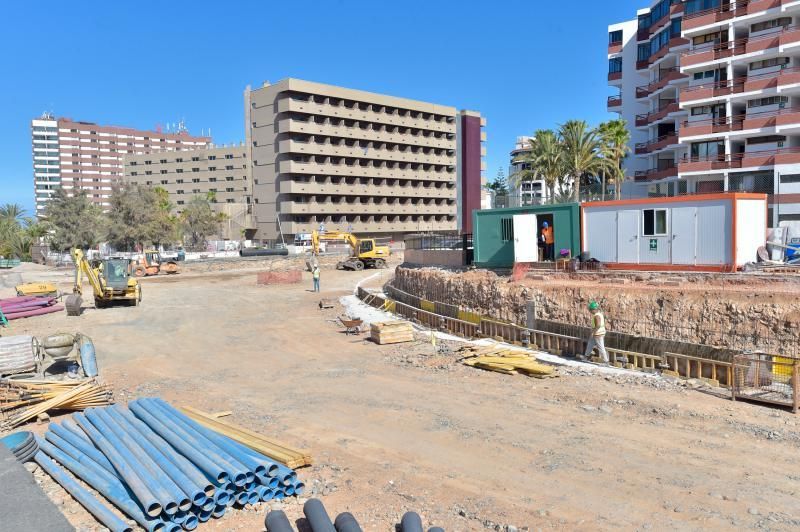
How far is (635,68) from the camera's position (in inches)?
2184

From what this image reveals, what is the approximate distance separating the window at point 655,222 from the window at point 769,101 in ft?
75.0

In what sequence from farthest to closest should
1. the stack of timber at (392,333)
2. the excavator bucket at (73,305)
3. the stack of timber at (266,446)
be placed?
1. the excavator bucket at (73,305)
2. the stack of timber at (392,333)
3. the stack of timber at (266,446)

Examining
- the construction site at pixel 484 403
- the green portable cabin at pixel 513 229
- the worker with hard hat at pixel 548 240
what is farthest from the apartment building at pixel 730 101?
the construction site at pixel 484 403

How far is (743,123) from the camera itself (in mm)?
39938

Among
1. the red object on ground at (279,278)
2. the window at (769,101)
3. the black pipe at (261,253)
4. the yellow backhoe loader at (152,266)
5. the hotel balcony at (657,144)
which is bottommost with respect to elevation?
the red object on ground at (279,278)

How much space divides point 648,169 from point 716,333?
37.2 m

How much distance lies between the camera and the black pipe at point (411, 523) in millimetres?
7809

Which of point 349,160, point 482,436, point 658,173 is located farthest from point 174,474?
point 349,160

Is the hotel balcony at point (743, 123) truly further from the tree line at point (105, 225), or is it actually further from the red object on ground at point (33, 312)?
the tree line at point (105, 225)

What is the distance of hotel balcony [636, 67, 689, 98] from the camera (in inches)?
1821

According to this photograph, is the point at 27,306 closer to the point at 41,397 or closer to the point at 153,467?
the point at 41,397

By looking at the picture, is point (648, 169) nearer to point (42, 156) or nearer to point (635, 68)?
→ point (635, 68)

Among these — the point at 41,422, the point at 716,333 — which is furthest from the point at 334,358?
the point at 716,333

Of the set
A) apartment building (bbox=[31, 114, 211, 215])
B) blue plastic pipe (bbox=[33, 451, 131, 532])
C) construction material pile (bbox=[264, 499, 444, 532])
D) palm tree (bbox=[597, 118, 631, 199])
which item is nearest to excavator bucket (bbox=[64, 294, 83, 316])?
blue plastic pipe (bbox=[33, 451, 131, 532])
